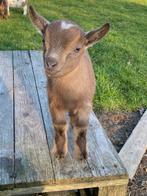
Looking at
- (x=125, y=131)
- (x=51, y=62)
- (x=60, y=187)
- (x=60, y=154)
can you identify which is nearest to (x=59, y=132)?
(x=60, y=154)

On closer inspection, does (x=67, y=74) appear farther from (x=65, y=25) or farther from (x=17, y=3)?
(x=17, y=3)

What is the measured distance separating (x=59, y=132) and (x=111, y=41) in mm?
5250

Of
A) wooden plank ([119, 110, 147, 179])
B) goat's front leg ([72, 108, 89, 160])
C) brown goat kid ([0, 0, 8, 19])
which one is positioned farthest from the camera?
brown goat kid ([0, 0, 8, 19])

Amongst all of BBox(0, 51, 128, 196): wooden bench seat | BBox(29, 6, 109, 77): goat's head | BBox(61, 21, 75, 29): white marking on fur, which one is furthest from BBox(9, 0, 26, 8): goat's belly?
BBox(61, 21, 75, 29): white marking on fur

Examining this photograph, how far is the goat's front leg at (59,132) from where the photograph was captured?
2.92 m

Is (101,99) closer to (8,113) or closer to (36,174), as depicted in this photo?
(8,113)

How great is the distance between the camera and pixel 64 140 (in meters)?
3.12

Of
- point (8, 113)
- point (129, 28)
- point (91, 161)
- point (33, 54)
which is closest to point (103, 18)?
point (129, 28)

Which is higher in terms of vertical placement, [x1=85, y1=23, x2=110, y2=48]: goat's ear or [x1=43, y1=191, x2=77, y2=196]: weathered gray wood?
[x1=85, y1=23, x2=110, y2=48]: goat's ear

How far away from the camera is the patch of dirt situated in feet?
13.0

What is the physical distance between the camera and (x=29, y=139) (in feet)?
11.4

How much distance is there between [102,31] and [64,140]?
0.93 metres

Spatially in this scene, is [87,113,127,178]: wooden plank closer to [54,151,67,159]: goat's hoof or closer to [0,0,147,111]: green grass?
[54,151,67,159]: goat's hoof

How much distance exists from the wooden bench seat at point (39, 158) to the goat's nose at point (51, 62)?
3.11 ft
